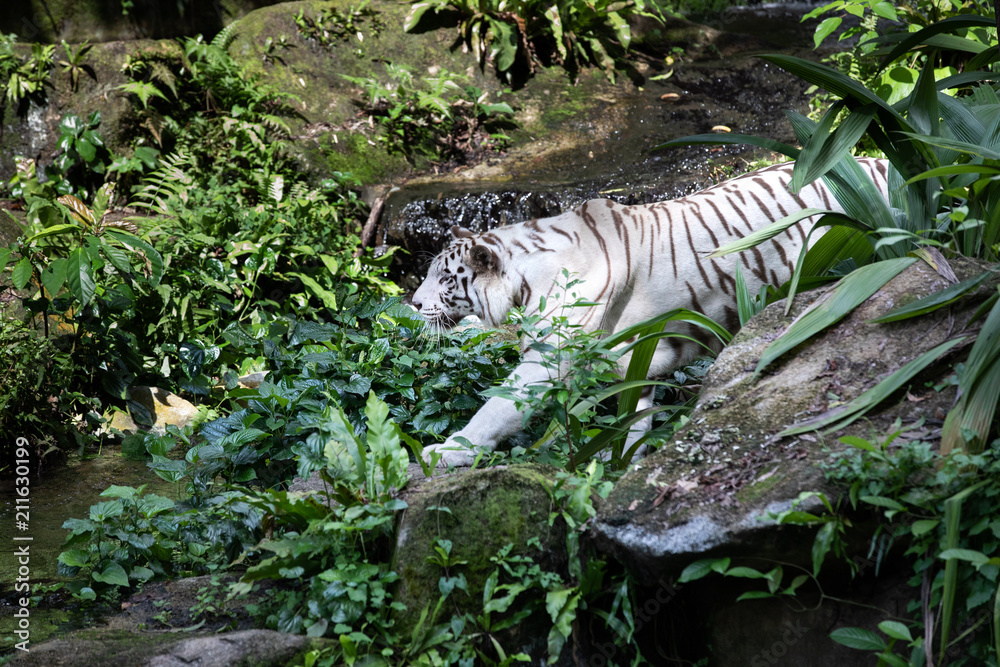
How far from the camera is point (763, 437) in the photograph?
1.95 metres

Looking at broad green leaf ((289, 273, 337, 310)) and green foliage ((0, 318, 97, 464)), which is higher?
green foliage ((0, 318, 97, 464))

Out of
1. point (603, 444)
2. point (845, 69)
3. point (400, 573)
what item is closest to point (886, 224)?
point (603, 444)

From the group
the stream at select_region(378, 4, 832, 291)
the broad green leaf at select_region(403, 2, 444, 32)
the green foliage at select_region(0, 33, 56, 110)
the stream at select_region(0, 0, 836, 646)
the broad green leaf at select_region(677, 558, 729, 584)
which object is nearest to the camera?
the broad green leaf at select_region(677, 558, 729, 584)

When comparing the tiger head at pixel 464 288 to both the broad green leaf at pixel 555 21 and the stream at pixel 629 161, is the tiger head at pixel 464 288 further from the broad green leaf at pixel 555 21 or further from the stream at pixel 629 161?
the broad green leaf at pixel 555 21

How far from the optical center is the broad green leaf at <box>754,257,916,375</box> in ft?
6.89

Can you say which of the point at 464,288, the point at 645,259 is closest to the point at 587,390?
the point at 645,259

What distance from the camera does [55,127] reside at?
24.0ft

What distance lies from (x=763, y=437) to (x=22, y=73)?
8.11 metres

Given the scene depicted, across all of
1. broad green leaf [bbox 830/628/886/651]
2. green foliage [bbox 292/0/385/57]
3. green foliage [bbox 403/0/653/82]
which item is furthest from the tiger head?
green foliage [bbox 292/0/385/57]

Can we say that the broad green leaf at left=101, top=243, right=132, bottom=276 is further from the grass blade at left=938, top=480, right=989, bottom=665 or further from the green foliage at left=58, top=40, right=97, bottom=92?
the green foliage at left=58, top=40, right=97, bottom=92

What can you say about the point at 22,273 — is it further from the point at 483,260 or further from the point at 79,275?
the point at 483,260

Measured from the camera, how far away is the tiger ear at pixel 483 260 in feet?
11.7

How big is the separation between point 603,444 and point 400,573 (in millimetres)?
764

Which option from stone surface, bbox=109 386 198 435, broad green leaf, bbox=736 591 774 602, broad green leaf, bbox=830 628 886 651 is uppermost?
broad green leaf, bbox=736 591 774 602
